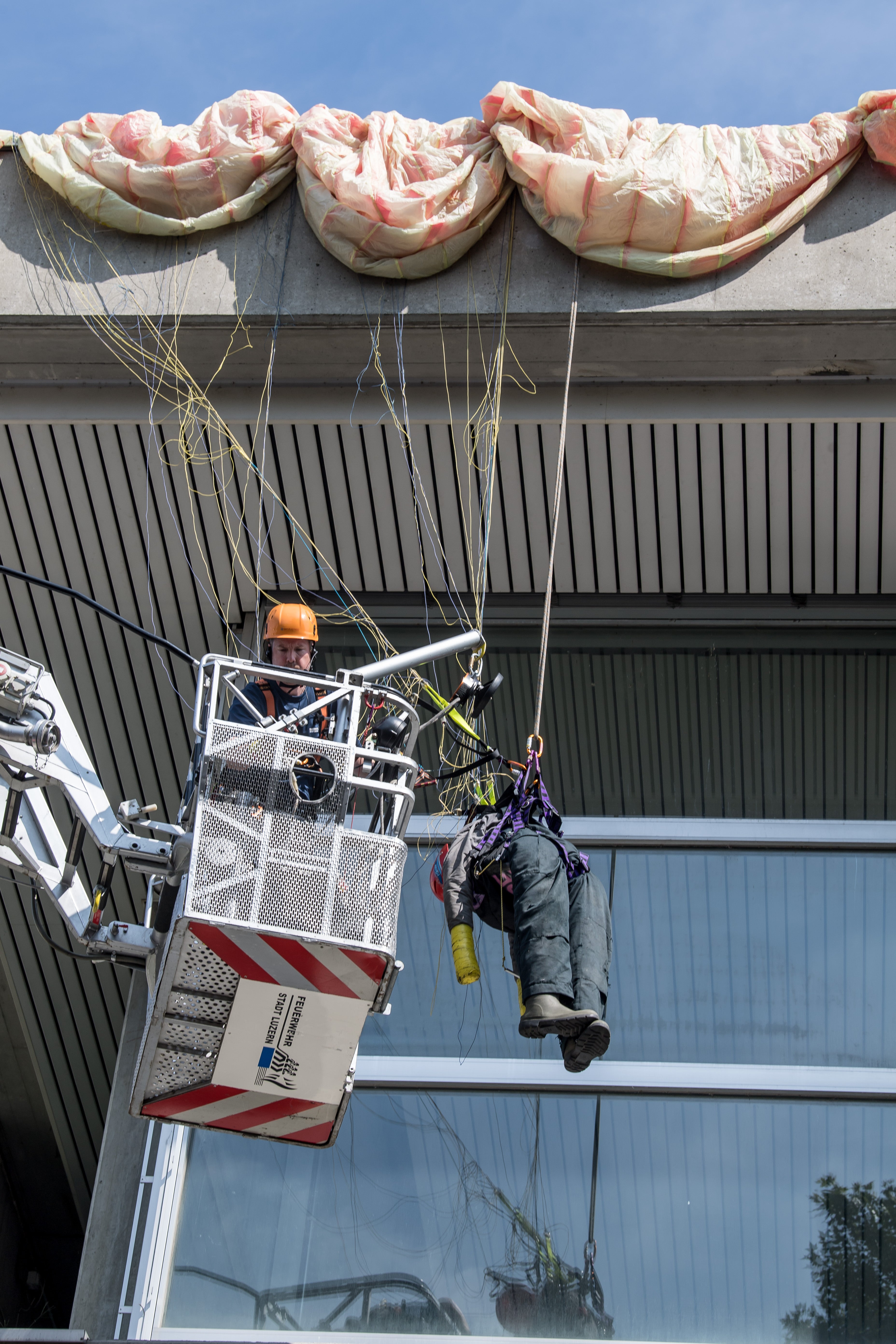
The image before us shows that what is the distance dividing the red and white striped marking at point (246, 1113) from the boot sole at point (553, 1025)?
0.66 meters

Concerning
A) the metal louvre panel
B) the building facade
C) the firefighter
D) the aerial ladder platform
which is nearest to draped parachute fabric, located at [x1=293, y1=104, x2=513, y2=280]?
the building facade

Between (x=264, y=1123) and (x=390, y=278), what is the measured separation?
4021mm

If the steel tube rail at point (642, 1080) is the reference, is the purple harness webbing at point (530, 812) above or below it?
above

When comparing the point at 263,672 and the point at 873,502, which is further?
the point at 873,502

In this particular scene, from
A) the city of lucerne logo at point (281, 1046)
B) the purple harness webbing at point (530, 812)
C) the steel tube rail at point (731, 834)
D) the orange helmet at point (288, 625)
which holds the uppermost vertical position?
the steel tube rail at point (731, 834)

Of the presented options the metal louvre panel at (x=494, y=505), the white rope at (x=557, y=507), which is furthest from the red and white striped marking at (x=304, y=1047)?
the metal louvre panel at (x=494, y=505)

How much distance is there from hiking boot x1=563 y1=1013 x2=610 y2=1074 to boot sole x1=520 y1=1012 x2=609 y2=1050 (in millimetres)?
48

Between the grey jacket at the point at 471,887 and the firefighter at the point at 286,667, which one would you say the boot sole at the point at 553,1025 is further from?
the firefighter at the point at 286,667

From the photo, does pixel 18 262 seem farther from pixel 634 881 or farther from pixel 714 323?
pixel 634 881

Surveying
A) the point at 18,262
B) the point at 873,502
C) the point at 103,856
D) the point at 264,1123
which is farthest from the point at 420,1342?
the point at 18,262

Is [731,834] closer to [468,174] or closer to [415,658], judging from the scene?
[415,658]

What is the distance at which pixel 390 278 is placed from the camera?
6742 mm

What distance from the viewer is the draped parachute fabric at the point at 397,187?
6.53m

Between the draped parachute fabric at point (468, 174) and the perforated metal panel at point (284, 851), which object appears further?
the draped parachute fabric at point (468, 174)
